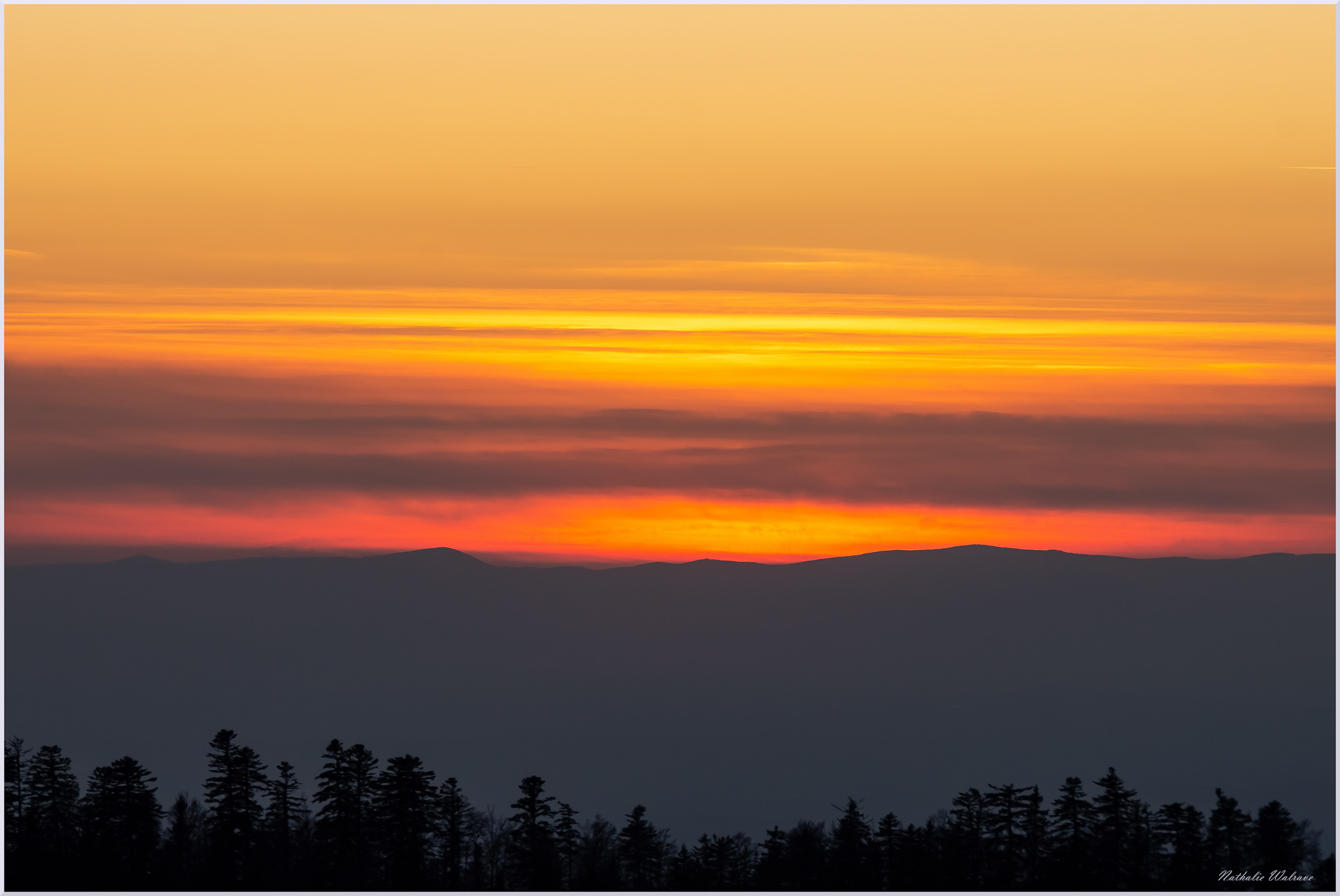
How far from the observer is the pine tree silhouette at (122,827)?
69250mm

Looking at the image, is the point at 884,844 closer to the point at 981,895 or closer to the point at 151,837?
the point at 981,895

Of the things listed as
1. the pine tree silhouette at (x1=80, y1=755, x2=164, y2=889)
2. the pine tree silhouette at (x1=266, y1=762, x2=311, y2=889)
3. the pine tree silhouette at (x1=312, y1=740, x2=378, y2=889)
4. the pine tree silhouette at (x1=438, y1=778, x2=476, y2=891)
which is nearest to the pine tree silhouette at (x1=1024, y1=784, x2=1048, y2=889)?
the pine tree silhouette at (x1=438, y1=778, x2=476, y2=891)

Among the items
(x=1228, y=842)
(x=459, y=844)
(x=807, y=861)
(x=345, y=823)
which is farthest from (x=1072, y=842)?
(x=345, y=823)

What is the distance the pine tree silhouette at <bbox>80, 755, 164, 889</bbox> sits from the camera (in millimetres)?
69250

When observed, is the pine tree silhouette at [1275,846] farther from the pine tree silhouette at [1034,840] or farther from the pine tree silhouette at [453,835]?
the pine tree silhouette at [453,835]

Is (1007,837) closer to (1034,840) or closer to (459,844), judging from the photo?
(1034,840)

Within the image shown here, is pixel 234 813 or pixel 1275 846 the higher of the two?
pixel 234 813

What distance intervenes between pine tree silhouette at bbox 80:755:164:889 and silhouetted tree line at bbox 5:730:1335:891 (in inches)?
3.8

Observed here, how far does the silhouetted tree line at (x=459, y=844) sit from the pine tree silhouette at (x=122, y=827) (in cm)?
10

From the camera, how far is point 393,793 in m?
72.4

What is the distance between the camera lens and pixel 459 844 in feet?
260

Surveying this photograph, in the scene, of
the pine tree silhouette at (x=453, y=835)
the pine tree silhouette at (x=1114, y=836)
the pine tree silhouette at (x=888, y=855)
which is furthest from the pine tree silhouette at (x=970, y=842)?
the pine tree silhouette at (x=453, y=835)

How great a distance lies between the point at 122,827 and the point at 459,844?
53.0 ft

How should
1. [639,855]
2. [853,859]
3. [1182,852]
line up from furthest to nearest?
1. [639,855]
2. [853,859]
3. [1182,852]
